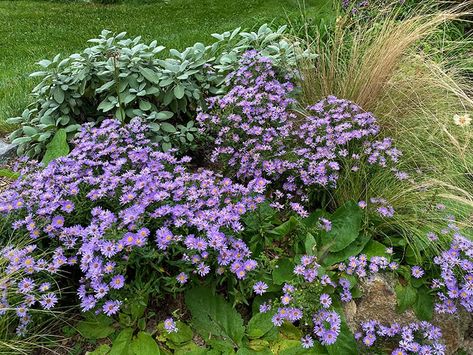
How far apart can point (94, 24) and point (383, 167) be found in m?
8.28

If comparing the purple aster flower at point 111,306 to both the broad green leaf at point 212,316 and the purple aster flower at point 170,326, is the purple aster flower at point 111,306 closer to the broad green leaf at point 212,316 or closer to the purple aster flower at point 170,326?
the purple aster flower at point 170,326

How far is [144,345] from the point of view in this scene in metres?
1.74

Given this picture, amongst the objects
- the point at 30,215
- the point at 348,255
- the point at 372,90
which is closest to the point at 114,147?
the point at 30,215

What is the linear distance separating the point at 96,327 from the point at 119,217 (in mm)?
443

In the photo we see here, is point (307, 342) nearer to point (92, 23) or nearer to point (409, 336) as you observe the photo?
point (409, 336)

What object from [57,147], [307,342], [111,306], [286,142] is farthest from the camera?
[57,147]

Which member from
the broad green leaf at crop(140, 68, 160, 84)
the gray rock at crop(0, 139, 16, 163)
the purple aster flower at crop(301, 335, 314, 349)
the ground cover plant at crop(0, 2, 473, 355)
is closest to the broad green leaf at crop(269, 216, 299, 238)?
the ground cover plant at crop(0, 2, 473, 355)

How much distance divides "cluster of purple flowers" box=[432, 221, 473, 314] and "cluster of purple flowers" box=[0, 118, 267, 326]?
0.81 meters

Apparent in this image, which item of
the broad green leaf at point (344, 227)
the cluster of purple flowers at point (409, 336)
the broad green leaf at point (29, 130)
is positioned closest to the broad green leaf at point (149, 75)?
the broad green leaf at point (29, 130)

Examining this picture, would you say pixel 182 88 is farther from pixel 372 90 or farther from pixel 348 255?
pixel 348 255

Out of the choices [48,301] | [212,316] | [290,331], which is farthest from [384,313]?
[48,301]

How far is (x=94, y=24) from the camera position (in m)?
9.23

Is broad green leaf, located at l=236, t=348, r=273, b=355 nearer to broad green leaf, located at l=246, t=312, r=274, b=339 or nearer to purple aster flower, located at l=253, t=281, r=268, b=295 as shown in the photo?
broad green leaf, located at l=246, t=312, r=274, b=339

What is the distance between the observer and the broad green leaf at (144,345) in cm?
173
